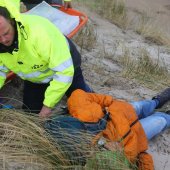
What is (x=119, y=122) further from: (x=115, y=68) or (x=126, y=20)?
(x=126, y=20)

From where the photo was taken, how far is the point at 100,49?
5828 millimetres

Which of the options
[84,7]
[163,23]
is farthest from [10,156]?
A: [163,23]

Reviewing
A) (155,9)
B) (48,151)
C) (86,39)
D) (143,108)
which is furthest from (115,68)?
(155,9)

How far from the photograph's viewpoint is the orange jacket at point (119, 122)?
320 cm

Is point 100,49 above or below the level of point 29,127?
below

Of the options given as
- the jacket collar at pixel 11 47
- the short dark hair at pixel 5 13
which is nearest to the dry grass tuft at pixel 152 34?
the jacket collar at pixel 11 47

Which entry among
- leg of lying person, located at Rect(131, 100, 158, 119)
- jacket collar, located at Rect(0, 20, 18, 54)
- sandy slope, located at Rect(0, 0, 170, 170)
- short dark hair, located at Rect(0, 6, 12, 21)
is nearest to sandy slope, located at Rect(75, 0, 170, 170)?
sandy slope, located at Rect(0, 0, 170, 170)

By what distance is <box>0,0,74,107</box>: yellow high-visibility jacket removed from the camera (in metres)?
3.13

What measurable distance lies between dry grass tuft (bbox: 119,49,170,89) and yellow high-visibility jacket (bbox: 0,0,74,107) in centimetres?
189

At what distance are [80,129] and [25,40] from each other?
2.50 ft

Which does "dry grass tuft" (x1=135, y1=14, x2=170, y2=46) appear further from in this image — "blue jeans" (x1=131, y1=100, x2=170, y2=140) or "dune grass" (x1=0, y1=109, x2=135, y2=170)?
"dune grass" (x1=0, y1=109, x2=135, y2=170)

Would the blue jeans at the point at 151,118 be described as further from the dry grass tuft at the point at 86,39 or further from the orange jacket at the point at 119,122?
the dry grass tuft at the point at 86,39

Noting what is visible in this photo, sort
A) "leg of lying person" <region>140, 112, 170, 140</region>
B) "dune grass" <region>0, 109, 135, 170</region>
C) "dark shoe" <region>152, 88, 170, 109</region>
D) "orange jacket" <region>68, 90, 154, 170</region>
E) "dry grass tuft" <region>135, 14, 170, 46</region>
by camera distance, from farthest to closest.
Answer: "dry grass tuft" <region>135, 14, 170, 46</region>, "dark shoe" <region>152, 88, 170, 109</region>, "leg of lying person" <region>140, 112, 170, 140</region>, "orange jacket" <region>68, 90, 154, 170</region>, "dune grass" <region>0, 109, 135, 170</region>

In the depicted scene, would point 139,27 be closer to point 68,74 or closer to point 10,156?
point 68,74
